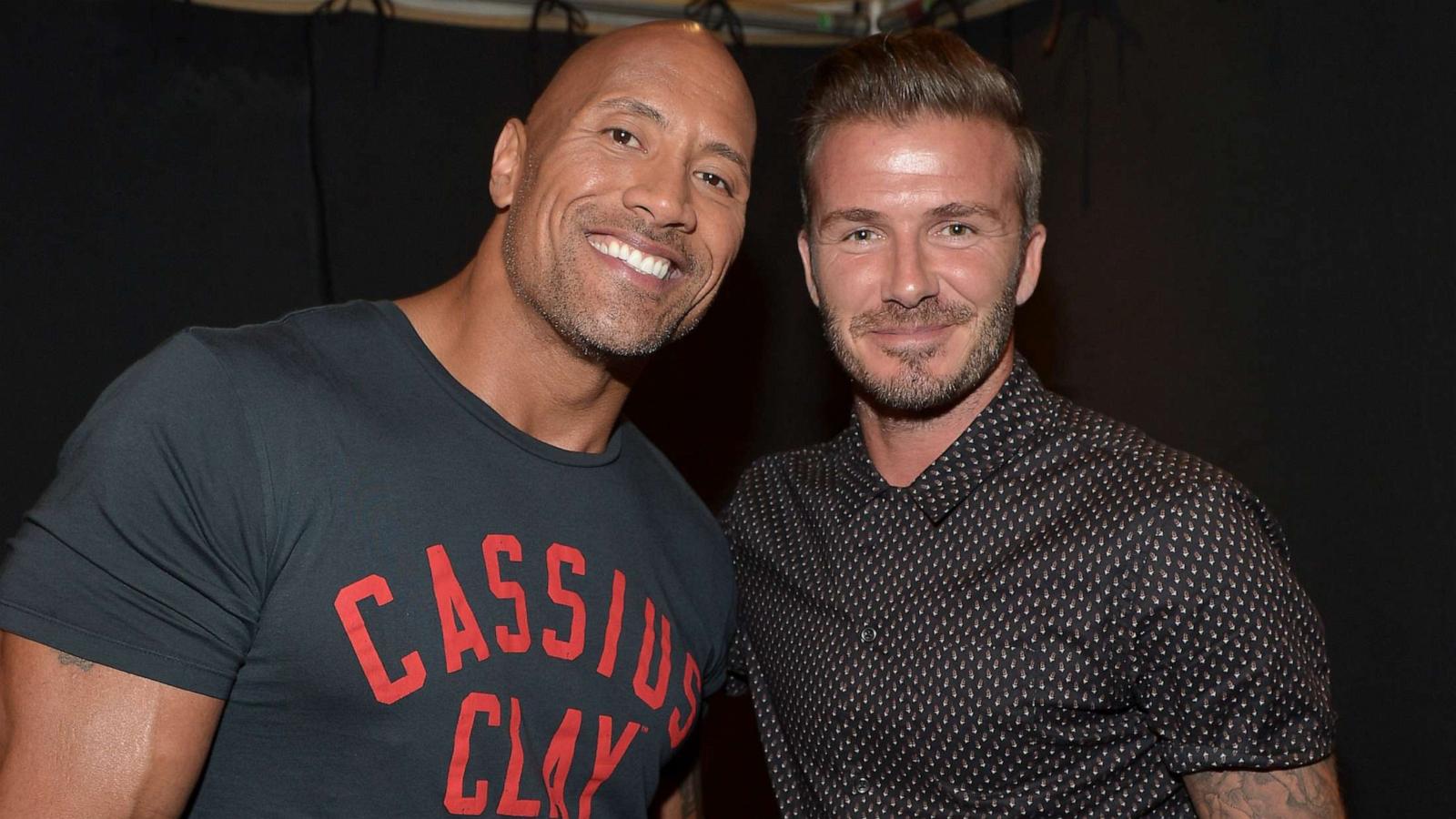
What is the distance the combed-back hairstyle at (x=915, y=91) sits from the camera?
5.47ft

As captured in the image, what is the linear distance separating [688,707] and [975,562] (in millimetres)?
433

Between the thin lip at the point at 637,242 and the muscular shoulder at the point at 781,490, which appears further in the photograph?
Result: the muscular shoulder at the point at 781,490

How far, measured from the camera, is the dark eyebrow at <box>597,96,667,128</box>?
1.61 m

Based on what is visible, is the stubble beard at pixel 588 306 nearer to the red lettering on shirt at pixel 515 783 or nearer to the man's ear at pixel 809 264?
the man's ear at pixel 809 264

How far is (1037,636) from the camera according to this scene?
56.6 inches

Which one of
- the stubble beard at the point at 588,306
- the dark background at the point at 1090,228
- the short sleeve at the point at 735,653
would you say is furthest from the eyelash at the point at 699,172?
the dark background at the point at 1090,228

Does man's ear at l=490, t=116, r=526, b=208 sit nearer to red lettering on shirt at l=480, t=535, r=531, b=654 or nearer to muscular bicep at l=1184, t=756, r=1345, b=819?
red lettering on shirt at l=480, t=535, r=531, b=654

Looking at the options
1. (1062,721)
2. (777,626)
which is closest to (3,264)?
(777,626)

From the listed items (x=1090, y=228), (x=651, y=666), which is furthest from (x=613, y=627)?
(x=1090, y=228)

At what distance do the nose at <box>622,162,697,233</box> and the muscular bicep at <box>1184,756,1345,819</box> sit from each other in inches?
35.7

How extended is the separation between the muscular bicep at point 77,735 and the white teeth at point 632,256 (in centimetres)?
71

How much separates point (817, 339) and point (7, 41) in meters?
1.69

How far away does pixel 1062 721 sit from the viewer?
1430 millimetres

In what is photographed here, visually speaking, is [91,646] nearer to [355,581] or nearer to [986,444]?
[355,581]
